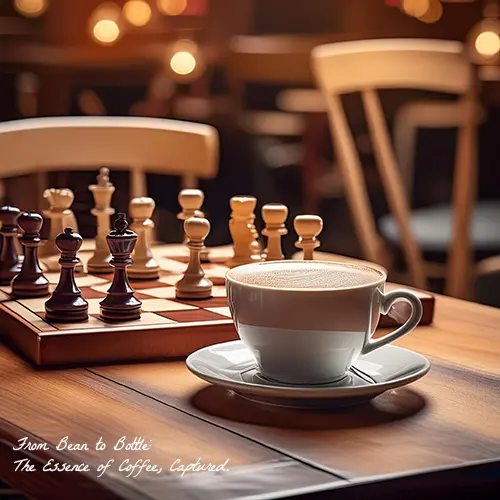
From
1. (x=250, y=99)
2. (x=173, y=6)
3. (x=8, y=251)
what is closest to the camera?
(x=8, y=251)

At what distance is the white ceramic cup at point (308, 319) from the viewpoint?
0.87 m

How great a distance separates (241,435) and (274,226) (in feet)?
1.93

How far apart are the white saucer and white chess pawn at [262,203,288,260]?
1.16 feet

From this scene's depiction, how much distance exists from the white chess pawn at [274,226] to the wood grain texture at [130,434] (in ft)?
1.40

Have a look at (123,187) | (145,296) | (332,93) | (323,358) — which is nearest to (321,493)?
(323,358)

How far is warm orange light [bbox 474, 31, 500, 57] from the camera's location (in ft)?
17.0

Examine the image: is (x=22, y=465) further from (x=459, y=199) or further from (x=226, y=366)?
(x=459, y=199)

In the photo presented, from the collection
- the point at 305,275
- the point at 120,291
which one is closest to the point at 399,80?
the point at 120,291

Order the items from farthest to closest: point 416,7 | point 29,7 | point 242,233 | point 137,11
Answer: point 29,7 < point 137,11 < point 416,7 < point 242,233

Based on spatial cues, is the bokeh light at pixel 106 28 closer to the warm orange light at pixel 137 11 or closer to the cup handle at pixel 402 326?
the warm orange light at pixel 137 11

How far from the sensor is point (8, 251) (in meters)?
1.33

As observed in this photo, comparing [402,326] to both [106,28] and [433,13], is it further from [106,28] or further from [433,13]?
[433,13]

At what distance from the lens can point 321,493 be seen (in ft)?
2.27

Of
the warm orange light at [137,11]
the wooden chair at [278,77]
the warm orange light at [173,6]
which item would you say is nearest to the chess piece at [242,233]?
the wooden chair at [278,77]
